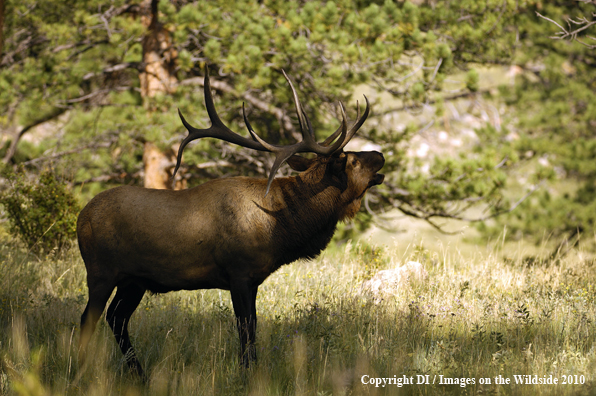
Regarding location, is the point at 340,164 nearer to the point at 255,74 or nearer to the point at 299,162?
the point at 299,162

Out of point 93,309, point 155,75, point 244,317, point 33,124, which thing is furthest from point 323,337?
point 33,124

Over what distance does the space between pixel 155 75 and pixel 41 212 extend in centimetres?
396

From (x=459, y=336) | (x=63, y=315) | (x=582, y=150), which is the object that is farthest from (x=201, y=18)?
(x=582, y=150)

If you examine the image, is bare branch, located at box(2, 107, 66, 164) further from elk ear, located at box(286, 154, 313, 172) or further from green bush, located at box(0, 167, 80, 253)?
elk ear, located at box(286, 154, 313, 172)

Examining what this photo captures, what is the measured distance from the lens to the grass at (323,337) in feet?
12.4

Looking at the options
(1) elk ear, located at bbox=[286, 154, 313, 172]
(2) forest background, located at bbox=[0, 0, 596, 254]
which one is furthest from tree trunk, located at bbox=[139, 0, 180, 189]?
(1) elk ear, located at bbox=[286, 154, 313, 172]

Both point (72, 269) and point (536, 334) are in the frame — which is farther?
point (72, 269)

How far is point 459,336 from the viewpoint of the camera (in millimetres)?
4742

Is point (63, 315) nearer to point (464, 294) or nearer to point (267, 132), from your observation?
point (464, 294)

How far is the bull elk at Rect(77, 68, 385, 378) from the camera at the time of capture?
4184 mm

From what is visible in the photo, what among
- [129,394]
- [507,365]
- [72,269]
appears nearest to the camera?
[129,394]

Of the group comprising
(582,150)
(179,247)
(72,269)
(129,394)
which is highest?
(179,247)

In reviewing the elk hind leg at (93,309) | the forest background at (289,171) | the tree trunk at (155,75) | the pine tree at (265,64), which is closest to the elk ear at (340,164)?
the forest background at (289,171)

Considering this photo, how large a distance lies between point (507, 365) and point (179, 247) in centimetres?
248
